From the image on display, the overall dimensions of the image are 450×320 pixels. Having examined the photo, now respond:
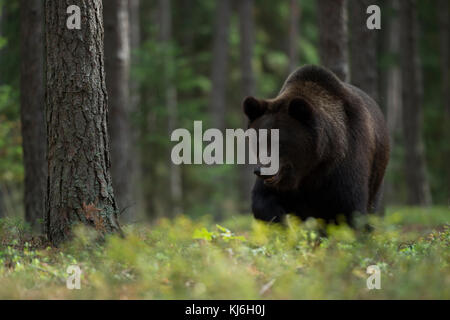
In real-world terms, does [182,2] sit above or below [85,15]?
above

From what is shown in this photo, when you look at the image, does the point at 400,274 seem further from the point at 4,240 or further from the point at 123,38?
the point at 123,38

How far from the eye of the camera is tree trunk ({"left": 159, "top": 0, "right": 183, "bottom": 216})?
66.2 ft

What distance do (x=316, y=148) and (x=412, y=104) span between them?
11766 mm

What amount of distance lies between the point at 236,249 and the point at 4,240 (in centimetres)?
259

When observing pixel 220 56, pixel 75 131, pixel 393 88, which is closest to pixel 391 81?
pixel 393 88

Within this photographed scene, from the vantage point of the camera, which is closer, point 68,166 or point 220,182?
point 68,166

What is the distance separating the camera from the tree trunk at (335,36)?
11.0 m

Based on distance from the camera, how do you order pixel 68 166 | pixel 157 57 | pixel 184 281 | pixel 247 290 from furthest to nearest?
1. pixel 157 57
2. pixel 68 166
3. pixel 184 281
4. pixel 247 290

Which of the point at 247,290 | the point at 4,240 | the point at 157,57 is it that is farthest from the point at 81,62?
the point at 157,57

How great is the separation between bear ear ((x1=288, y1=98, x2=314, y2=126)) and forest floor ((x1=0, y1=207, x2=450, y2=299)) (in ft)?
4.99

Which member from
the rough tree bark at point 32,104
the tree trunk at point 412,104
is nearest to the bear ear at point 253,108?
the rough tree bark at point 32,104

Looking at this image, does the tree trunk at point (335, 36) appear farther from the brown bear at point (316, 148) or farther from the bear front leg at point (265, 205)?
the bear front leg at point (265, 205)

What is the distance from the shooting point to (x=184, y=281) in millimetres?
4828

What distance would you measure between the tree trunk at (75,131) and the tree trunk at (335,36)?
19.3 feet
